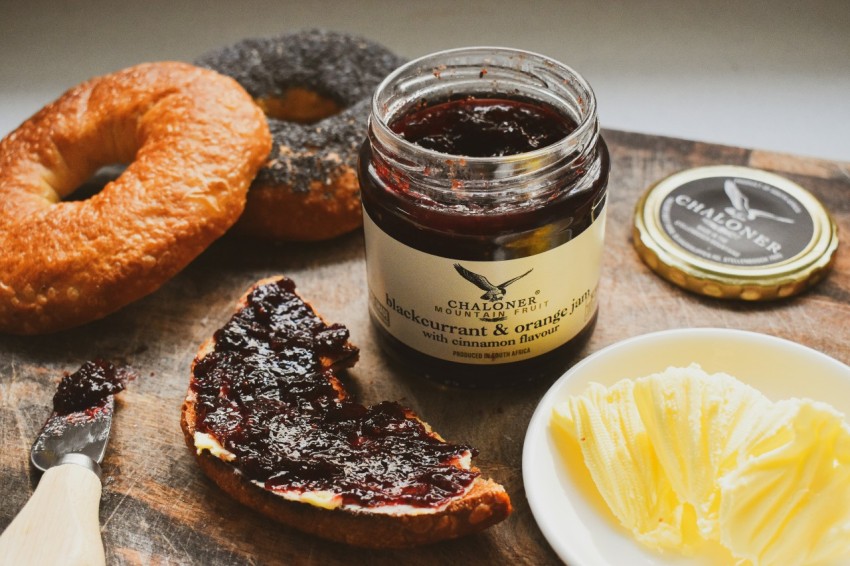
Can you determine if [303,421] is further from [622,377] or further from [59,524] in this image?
[622,377]

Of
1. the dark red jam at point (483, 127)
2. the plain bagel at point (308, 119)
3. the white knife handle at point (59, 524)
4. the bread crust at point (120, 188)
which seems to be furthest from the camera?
the plain bagel at point (308, 119)

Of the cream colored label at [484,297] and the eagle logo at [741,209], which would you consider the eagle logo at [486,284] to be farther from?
the eagle logo at [741,209]

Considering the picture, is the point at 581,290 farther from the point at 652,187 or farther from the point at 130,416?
the point at 130,416

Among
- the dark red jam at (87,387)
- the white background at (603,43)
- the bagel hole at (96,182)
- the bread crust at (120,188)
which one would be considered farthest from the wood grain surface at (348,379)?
the white background at (603,43)

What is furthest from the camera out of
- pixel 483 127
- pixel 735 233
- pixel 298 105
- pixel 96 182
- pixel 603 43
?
pixel 603 43

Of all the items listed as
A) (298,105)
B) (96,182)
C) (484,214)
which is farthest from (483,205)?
(96,182)

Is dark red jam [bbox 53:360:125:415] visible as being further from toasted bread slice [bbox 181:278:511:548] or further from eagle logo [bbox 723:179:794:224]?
eagle logo [bbox 723:179:794:224]
